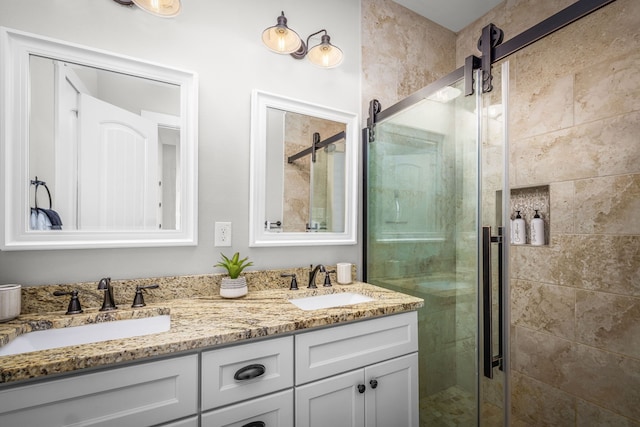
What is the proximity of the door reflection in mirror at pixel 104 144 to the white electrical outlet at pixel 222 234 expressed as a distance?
0.66 feet

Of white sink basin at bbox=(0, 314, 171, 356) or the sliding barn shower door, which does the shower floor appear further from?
white sink basin at bbox=(0, 314, 171, 356)

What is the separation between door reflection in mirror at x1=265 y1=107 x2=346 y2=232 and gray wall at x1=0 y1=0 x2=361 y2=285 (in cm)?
13

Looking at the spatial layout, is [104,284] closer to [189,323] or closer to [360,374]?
[189,323]

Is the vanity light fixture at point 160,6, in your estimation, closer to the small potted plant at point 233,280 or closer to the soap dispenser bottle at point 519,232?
the small potted plant at point 233,280

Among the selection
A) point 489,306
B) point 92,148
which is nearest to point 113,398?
point 92,148

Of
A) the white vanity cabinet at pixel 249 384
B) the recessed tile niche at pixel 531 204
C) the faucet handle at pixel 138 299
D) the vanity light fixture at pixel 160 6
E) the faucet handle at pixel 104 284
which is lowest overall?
the white vanity cabinet at pixel 249 384

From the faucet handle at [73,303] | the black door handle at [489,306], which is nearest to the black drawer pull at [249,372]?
the faucet handle at [73,303]

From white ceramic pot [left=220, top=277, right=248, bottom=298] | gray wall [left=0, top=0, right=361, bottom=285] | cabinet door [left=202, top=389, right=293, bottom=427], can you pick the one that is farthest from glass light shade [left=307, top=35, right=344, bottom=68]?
cabinet door [left=202, top=389, right=293, bottom=427]

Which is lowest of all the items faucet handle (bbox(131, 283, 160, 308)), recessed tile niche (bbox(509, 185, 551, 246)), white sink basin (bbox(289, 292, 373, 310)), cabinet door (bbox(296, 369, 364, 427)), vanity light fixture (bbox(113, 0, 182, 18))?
cabinet door (bbox(296, 369, 364, 427))

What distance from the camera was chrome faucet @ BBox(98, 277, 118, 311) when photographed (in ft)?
3.89

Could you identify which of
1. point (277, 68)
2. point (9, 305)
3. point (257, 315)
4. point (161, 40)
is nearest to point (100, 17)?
point (161, 40)

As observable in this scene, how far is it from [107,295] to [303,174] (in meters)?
1.10

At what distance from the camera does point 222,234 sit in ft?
4.96

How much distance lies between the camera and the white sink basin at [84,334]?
3.17 feet
